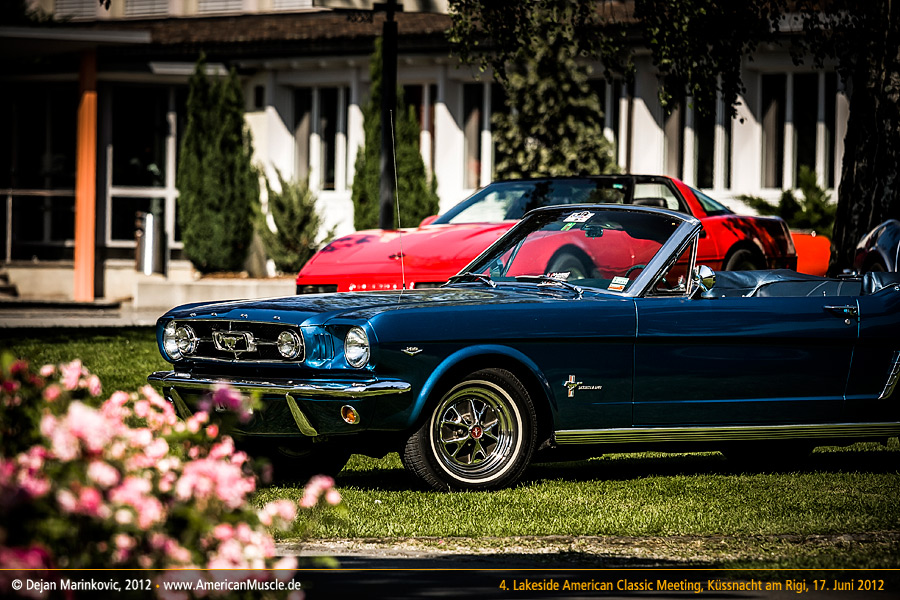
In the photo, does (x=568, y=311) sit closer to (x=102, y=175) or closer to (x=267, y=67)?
(x=267, y=67)

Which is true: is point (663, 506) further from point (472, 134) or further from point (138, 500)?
point (472, 134)

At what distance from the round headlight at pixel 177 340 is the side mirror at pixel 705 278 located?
2.73m

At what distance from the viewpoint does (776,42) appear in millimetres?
14273

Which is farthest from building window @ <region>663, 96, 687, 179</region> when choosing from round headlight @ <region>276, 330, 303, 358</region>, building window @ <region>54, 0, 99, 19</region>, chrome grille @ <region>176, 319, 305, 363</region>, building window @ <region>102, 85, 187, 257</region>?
round headlight @ <region>276, 330, 303, 358</region>

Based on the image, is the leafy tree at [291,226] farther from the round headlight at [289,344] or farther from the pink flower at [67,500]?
the pink flower at [67,500]

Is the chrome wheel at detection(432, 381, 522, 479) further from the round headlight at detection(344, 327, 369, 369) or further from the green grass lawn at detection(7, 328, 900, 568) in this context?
the round headlight at detection(344, 327, 369, 369)

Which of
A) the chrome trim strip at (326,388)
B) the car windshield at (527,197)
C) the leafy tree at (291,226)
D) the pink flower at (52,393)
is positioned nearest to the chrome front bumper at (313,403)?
the chrome trim strip at (326,388)

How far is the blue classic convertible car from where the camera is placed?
708 cm

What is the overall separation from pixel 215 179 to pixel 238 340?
1827 centimetres

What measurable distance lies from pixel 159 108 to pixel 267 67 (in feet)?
10.3

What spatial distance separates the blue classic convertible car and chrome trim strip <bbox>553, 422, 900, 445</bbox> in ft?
0.03

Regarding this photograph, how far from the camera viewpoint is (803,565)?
5680 mm

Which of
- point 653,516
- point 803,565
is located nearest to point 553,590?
point 803,565

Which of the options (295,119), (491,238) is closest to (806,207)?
(295,119)
